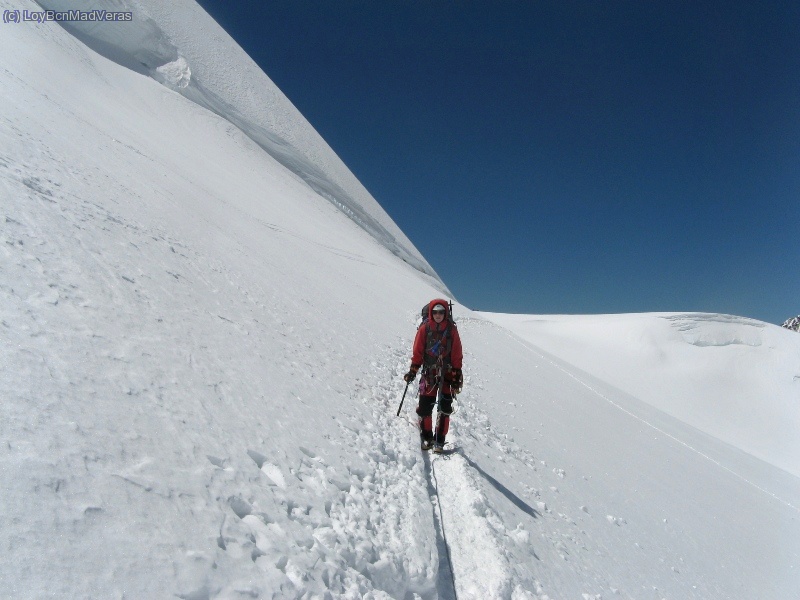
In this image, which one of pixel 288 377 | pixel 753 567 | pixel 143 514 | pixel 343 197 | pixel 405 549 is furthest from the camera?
pixel 343 197

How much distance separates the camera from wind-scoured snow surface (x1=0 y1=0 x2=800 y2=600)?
234 centimetres

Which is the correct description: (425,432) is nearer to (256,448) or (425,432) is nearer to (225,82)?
(256,448)

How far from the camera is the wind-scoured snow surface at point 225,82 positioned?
2594 cm

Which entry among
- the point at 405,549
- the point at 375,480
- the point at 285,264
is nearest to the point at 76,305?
the point at 375,480

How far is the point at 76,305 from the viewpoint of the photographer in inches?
143

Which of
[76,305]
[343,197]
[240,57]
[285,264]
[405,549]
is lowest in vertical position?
[405,549]

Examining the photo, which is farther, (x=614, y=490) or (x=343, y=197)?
(x=343, y=197)

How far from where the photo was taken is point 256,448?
3.41 meters

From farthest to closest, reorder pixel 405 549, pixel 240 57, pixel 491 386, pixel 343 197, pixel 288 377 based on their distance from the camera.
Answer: pixel 240 57 → pixel 343 197 → pixel 491 386 → pixel 288 377 → pixel 405 549

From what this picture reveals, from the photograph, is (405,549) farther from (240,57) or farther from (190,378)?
(240,57)

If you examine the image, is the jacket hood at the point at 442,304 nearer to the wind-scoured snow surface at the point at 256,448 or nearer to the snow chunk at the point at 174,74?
the wind-scoured snow surface at the point at 256,448

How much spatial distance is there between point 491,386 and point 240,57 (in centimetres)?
3681

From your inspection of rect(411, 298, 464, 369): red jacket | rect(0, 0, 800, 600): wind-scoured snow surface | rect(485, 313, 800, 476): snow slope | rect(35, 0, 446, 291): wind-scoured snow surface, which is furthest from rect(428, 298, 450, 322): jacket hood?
rect(35, 0, 446, 291): wind-scoured snow surface

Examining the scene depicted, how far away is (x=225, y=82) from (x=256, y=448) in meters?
34.0
